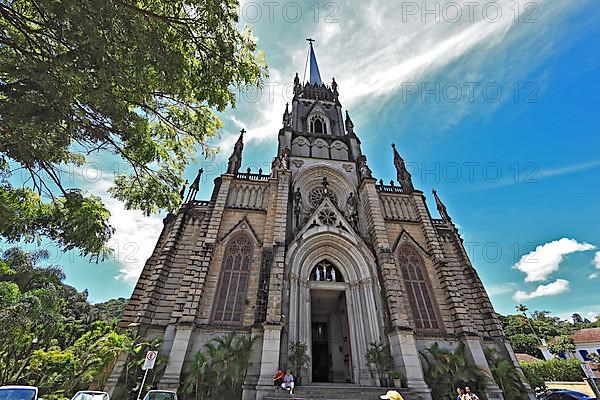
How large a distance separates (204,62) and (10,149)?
457 cm

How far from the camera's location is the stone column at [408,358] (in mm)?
10062

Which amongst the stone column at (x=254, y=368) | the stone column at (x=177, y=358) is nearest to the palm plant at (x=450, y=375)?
the stone column at (x=254, y=368)

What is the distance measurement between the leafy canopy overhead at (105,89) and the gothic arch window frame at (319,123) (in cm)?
1707

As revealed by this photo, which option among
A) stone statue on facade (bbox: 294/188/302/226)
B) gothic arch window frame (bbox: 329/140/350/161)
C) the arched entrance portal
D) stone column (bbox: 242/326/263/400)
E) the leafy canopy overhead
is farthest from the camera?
gothic arch window frame (bbox: 329/140/350/161)

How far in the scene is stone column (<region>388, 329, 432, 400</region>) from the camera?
10062 mm

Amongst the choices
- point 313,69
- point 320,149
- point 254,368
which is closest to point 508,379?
point 254,368

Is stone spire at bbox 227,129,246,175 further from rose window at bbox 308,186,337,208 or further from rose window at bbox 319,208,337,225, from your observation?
rose window at bbox 319,208,337,225

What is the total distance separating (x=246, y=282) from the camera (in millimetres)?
13164

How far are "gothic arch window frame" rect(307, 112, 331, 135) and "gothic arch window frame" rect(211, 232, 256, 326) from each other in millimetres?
13244

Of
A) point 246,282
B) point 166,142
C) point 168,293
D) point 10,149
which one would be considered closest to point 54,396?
point 168,293

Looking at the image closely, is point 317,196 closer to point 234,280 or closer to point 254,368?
point 234,280

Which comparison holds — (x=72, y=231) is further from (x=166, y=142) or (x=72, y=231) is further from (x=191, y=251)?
(x=191, y=251)

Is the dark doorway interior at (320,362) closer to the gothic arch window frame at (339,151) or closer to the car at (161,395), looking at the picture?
the car at (161,395)

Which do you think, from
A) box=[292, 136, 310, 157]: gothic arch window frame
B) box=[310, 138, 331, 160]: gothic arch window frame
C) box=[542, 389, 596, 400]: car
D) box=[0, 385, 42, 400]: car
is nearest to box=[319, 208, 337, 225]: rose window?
box=[310, 138, 331, 160]: gothic arch window frame
